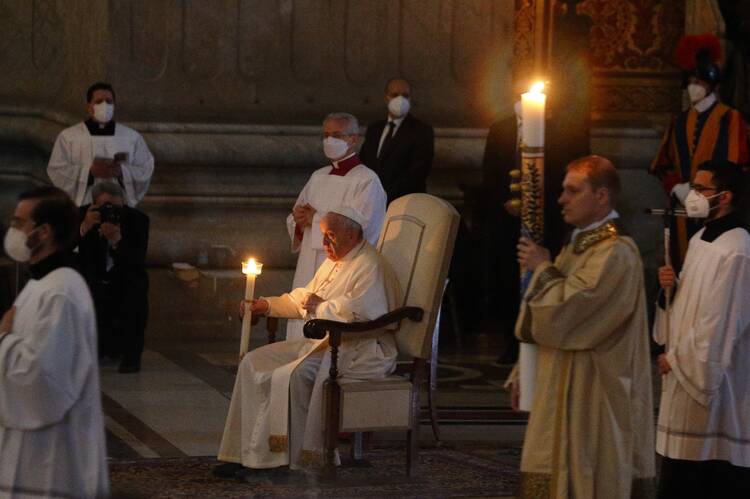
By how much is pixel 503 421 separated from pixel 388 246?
5.41 ft

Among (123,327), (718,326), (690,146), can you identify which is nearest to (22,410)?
(718,326)

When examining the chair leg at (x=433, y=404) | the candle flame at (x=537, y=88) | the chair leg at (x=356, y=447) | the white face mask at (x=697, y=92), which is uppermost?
the white face mask at (x=697, y=92)

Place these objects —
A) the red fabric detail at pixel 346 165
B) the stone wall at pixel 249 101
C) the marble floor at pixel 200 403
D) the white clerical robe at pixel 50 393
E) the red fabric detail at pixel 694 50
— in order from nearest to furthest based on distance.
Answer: the white clerical robe at pixel 50 393 < the marble floor at pixel 200 403 < the red fabric detail at pixel 346 165 < the red fabric detail at pixel 694 50 < the stone wall at pixel 249 101

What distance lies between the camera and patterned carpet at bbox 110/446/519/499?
7527 millimetres

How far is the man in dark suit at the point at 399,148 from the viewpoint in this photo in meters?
11.6

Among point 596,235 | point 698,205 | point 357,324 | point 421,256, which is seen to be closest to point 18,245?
point 596,235

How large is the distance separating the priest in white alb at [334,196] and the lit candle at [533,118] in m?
3.33

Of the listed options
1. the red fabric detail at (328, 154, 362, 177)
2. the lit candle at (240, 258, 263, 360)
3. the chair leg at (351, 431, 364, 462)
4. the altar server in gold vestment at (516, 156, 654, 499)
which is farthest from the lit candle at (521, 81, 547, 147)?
the red fabric detail at (328, 154, 362, 177)

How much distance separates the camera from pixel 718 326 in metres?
7.04

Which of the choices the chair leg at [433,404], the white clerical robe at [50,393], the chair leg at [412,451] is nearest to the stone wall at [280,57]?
the chair leg at [433,404]

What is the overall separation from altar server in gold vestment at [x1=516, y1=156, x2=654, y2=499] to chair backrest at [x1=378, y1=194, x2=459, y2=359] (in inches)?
68.6

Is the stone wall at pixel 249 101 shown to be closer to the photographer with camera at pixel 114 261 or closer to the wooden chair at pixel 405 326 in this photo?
the photographer with camera at pixel 114 261

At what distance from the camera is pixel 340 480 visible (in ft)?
25.7

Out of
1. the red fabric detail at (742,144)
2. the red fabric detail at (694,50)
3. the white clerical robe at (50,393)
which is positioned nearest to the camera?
the white clerical robe at (50,393)
